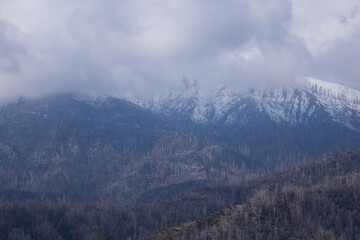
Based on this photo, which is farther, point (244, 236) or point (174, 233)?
point (174, 233)

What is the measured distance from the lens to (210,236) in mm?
187500

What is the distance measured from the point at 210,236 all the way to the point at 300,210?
45.2 meters

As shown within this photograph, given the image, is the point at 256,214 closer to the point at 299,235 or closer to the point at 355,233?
the point at 299,235

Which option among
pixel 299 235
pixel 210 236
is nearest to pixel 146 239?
pixel 210 236

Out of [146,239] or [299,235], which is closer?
[299,235]

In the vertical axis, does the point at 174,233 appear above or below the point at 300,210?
below

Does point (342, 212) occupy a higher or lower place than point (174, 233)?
higher

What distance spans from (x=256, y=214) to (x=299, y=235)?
2472cm

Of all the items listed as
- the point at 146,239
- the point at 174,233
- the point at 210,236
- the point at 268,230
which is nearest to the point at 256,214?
the point at 268,230

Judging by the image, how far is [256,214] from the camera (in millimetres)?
199625

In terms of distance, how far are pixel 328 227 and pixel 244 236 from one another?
39217mm

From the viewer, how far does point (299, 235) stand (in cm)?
18038

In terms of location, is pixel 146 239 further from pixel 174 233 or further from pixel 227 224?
pixel 227 224

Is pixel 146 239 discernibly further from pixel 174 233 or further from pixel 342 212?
pixel 342 212
